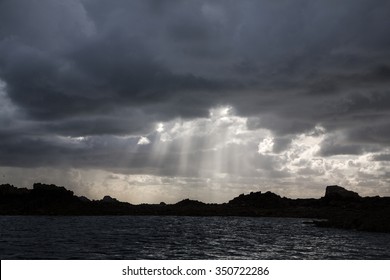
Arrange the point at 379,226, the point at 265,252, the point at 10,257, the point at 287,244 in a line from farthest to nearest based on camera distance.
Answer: the point at 379,226, the point at 287,244, the point at 265,252, the point at 10,257

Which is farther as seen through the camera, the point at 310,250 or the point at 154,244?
the point at 154,244

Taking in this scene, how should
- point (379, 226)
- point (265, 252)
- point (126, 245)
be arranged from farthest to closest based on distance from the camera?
point (379, 226) < point (126, 245) < point (265, 252)

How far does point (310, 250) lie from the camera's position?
201 feet
